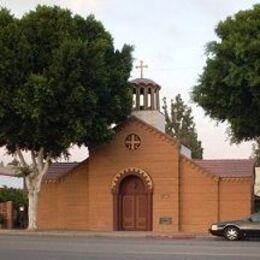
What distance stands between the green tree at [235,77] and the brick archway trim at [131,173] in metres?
6.01

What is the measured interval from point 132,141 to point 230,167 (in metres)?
6.00

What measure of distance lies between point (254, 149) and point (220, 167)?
36645mm

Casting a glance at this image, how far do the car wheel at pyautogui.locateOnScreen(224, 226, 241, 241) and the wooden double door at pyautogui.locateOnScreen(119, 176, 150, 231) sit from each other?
1065cm

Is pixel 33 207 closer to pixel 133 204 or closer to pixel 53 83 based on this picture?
pixel 133 204

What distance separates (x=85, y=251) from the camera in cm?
2402

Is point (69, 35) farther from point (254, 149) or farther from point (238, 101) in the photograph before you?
point (254, 149)

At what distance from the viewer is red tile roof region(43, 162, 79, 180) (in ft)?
156

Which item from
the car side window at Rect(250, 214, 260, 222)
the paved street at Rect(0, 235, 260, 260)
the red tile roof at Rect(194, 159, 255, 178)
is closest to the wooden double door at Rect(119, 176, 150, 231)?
the red tile roof at Rect(194, 159, 255, 178)

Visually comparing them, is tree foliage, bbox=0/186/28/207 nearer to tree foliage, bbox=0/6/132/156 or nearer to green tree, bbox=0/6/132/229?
green tree, bbox=0/6/132/229

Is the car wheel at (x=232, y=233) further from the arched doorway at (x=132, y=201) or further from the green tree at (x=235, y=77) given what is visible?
the arched doorway at (x=132, y=201)

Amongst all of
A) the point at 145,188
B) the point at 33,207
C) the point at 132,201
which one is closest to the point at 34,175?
the point at 33,207

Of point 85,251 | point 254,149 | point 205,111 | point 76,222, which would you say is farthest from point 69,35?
point 254,149

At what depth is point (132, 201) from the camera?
46.0 meters

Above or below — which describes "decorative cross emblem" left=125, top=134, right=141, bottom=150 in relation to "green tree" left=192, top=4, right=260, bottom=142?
below
